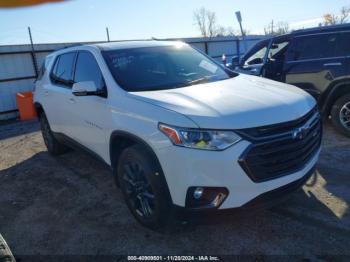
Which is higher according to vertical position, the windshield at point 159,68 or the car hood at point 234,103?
the windshield at point 159,68

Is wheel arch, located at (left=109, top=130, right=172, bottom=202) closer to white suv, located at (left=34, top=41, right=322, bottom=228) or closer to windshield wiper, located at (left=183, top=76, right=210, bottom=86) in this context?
white suv, located at (left=34, top=41, right=322, bottom=228)

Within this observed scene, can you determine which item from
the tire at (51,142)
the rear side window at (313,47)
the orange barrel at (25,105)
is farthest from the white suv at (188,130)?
the orange barrel at (25,105)

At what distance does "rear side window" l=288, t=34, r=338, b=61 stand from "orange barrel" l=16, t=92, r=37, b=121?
27.7ft

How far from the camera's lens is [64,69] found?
16.8 feet

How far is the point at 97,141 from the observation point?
400 cm

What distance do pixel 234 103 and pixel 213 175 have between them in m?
0.67

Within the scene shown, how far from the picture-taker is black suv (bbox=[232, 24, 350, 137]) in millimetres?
5609

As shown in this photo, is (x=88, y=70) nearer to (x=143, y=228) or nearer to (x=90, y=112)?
(x=90, y=112)

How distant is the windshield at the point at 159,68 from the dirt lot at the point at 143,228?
1.47 m

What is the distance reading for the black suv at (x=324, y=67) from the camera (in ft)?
A: 18.4

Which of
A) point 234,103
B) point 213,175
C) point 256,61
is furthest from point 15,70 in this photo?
point 213,175

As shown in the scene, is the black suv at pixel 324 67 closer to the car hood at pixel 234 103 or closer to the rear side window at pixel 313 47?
the rear side window at pixel 313 47

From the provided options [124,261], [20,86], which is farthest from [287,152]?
[20,86]

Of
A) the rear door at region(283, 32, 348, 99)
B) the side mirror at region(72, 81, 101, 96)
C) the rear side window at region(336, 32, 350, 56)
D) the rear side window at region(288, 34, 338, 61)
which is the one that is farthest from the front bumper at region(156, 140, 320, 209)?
the rear side window at region(288, 34, 338, 61)
